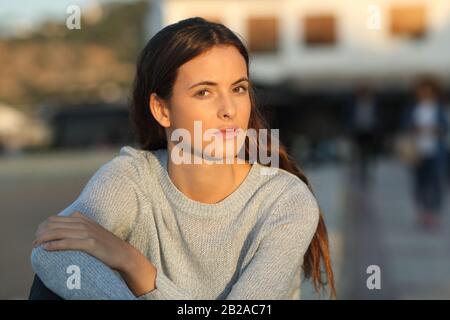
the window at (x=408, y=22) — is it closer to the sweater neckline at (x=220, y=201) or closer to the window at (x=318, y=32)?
the window at (x=318, y=32)

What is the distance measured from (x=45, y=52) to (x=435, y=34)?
28.2 m

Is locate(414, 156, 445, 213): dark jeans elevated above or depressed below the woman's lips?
below

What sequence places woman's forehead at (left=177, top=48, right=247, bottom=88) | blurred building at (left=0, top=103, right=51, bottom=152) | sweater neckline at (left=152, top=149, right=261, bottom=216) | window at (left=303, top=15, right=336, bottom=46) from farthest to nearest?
blurred building at (left=0, top=103, right=51, bottom=152) < window at (left=303, top=15, right=336, bottom=46) < sweater neckline at (left=152, top=149, right=261, bottom=216) < woman's forehead at (left=177, top=48, right=247, bottom=88)

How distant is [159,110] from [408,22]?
108ft

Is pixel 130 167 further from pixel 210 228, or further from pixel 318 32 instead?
pixel 318 32

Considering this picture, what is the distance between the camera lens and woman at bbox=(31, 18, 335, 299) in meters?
2.28

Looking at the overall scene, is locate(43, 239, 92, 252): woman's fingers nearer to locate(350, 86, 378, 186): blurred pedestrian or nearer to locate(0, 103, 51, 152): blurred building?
locate(350, 86, 378, 186): blurred pedestrian

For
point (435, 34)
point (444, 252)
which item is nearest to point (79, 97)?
point (435, 34)

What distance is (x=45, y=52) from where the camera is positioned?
179ft

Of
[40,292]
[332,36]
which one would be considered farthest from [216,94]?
[332,36]

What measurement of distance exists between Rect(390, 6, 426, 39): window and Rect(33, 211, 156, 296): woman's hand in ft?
107

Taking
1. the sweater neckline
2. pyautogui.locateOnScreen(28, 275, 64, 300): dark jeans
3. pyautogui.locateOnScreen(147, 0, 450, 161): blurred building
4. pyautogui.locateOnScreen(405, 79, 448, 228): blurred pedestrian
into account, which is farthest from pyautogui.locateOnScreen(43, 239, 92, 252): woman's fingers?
pyautogui.locateOnScreen(147, 0, 450, 161): blurred building

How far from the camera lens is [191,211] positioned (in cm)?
252
